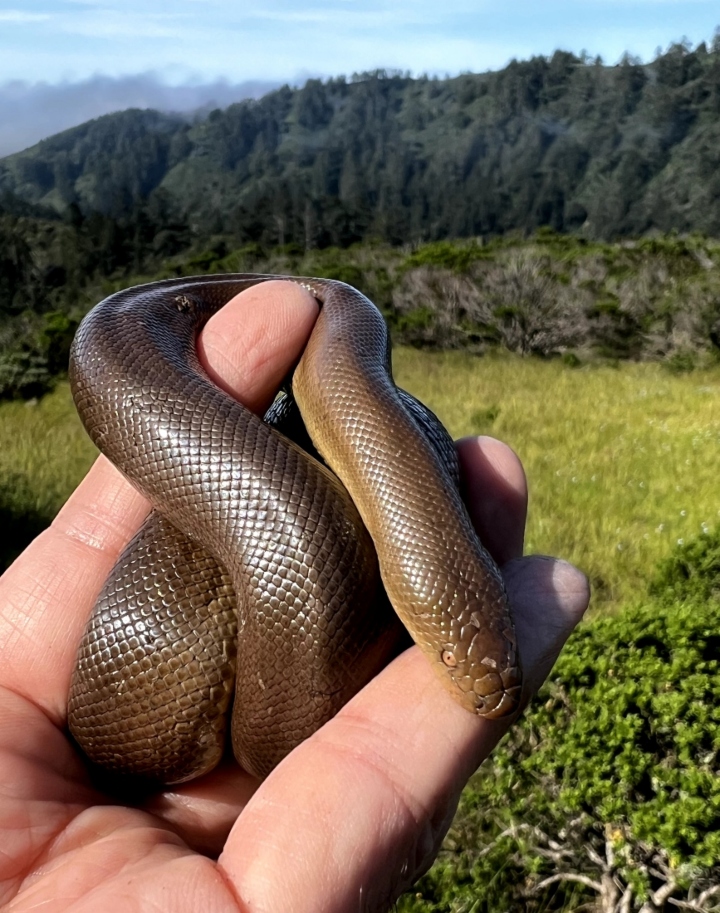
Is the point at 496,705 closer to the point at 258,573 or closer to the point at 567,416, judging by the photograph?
the point at 258,573

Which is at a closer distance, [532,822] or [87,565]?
[87,565]

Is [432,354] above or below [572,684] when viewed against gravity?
below

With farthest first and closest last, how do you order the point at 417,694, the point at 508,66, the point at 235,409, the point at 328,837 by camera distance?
the point at 508,66 → the point at 235,409 → the point at 417,694 → the point at 328,837

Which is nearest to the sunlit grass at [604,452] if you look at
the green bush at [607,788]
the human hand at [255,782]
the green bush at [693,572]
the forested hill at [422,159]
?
the green bush at [693,572]

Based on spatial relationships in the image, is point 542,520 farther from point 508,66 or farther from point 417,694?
point 508,66

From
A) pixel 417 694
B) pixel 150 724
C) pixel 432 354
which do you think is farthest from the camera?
pixel 432 354

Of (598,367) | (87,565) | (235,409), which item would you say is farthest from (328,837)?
(598,367)

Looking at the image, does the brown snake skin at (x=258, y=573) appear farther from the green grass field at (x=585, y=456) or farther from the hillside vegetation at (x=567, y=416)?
the green grass field at (x=585, y=456)
